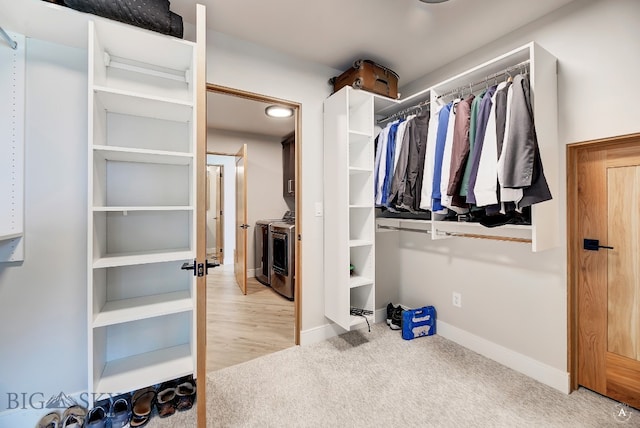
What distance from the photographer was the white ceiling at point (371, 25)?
1.67 m

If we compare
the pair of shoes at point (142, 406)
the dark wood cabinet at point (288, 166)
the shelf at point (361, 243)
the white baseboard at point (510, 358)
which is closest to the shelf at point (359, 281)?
the shelf at point (361, 243)

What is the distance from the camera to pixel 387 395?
5.54 ft

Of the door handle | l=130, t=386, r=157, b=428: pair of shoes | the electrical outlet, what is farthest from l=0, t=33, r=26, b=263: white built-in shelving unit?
the door handle

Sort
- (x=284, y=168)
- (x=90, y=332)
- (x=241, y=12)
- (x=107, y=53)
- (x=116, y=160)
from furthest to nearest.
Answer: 1. (x=284, y=168)
2. (x=241, y=12)
3. (x=116, y=160)
4. (x=107, y=53)
5. (x=90, y=332)

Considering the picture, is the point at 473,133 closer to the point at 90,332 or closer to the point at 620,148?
the point at 620,148

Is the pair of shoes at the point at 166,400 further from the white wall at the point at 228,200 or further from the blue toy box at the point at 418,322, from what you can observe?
the white wall at the point at 228,200

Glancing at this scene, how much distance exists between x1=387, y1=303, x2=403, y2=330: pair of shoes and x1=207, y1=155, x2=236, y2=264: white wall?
3.66 m

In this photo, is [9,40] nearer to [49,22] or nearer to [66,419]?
[49,22]

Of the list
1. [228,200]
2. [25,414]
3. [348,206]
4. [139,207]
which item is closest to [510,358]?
[348,206]

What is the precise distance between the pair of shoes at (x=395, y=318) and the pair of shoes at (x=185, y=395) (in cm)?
181

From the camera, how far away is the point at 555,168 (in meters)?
1.68

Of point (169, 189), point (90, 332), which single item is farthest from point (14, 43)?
point (90, 332)

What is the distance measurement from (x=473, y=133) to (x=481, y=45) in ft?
3.50

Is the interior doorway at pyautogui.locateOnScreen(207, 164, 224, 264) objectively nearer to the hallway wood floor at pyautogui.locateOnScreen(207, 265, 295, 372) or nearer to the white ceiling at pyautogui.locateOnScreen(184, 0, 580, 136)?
the hallway wood floor at pyautogui.locateOnScreen(207, 265, 295, 372)
